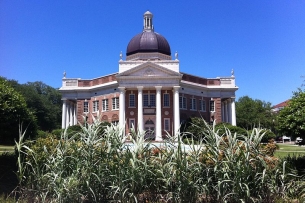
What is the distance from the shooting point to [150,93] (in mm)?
48938

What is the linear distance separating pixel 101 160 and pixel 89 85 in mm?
49811

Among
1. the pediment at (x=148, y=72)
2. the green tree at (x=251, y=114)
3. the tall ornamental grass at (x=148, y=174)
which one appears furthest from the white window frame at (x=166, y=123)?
the tall ornamental grass at (x=148, y=174)

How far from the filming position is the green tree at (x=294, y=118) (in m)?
13.5

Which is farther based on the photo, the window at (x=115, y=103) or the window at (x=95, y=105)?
the window at (x=95, y=105)

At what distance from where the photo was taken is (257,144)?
8.28m

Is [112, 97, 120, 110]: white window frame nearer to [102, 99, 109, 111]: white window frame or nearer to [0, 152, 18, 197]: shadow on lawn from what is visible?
[102, 99, 109, 111]: white window frame

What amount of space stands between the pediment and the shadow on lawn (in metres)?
32.2

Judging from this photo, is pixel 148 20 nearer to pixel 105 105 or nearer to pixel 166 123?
pixel 105 105

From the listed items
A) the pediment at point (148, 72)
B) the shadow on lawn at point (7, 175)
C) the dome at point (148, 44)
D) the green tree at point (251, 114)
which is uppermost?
the dome at point (148, 44)

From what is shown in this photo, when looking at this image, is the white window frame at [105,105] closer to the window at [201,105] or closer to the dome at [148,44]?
the dome at [148,44]

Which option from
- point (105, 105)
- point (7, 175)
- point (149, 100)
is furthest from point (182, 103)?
point (7, 175)

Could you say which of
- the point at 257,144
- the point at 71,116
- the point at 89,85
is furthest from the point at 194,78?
the point at 257,144

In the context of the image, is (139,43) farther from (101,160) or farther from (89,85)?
(101,160)

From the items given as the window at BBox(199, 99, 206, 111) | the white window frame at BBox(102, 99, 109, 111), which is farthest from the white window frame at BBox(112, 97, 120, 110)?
the window at BBox(199, 99, 206, 111)
